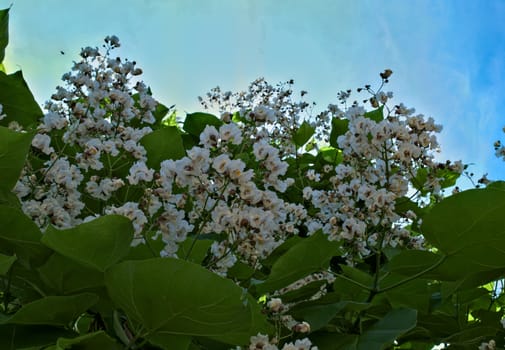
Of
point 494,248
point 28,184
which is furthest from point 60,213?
point 494,248

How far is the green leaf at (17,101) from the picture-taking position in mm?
2525

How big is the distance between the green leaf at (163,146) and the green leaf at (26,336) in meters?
0.83

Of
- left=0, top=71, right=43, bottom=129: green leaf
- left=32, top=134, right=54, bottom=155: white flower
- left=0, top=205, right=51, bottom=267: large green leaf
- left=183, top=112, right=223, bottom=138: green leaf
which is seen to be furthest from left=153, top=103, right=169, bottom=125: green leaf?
left=0, top=205, right=51, bottom=267: large green leaf

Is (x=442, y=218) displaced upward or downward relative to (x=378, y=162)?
downward

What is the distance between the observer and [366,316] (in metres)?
1.76

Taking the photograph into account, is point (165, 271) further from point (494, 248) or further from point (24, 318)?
point (494, 248)

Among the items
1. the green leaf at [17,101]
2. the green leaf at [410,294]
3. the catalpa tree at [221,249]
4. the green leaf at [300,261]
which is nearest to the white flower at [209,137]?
the catalpa tree at [221,249]

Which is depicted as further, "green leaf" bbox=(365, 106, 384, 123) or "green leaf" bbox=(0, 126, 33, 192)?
"green leaf" bbox=(365, 106, 384, 123)

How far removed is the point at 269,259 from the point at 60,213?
2.23 feet

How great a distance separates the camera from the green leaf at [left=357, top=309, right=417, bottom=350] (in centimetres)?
136

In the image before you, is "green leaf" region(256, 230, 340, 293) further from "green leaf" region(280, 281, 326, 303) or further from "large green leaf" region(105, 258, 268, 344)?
"large green leaf" region(105, 258, 268, 344)

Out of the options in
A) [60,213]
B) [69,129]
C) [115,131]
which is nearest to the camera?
[60,213]

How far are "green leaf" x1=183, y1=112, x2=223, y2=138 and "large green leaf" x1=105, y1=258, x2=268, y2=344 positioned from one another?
1.88m

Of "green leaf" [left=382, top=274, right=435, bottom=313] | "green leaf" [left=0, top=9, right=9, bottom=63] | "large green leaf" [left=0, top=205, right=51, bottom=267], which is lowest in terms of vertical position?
"large green leaf" [left=0, top=205, right=51, bottom=267]
